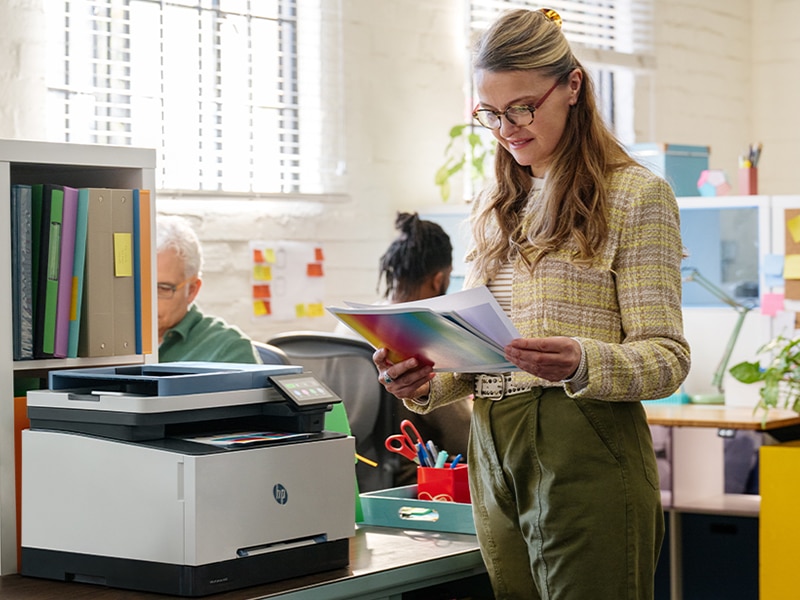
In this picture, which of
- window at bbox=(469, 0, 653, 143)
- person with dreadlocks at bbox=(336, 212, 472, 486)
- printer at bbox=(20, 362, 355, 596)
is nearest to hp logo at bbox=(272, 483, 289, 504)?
printer at bbox=(20, 362, 355, 596)

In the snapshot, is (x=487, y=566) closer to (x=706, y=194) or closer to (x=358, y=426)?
(x=358, y=426)

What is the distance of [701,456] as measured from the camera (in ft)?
13.1

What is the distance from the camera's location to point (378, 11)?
176 inches

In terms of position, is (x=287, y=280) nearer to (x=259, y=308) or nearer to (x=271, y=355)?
(x=259, y=308)

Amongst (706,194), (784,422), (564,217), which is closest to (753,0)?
(706,194)

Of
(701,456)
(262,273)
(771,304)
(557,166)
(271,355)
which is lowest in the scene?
(701,456)

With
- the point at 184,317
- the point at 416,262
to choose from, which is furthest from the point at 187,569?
the point at 416,262

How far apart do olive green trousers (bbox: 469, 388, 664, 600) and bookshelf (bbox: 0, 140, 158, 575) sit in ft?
2.12

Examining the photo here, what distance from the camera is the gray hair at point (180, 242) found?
9.96 feet

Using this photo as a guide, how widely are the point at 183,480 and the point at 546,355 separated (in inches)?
18.7

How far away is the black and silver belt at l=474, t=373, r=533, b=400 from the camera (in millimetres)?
1623

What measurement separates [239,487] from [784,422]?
2.47m

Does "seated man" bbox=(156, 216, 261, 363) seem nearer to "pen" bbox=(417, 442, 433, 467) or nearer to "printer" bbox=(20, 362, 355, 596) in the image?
"pen" bbox=(417, 442, 433, 467)

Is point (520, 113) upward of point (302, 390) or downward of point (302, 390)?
upward
